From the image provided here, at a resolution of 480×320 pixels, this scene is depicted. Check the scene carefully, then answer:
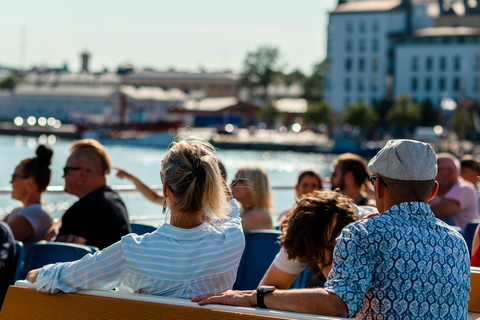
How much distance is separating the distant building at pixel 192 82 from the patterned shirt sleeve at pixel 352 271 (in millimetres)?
109368

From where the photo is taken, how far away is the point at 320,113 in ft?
239

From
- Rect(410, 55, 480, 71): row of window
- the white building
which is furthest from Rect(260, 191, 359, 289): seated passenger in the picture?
Rect(410, 55, 480, 71): row of window

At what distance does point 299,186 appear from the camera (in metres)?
5.19

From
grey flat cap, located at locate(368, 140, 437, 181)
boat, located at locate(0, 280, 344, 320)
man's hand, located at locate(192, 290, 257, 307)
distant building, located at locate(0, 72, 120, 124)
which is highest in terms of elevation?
distant building, located at locate(0, 72, 120, 124)

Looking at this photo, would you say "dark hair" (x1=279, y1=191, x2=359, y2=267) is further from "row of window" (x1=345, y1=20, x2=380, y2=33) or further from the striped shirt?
"row of window" (x1=345, y1=20, x2=380, y2=33)

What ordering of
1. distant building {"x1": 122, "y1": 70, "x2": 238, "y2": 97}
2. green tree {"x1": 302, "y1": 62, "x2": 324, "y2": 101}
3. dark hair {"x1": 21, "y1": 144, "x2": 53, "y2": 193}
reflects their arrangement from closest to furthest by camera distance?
dark hair {"x1": 21, "y1": 144, "x2": 53, "y2": 193}
green tree {"x1": 302, "y1": 62, "x2": 324, "y2": 101}
distant building {"x1": 122, "y1": 70, "x2": 238, "y2": 97}

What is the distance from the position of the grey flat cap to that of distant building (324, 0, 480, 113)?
69.2 meters

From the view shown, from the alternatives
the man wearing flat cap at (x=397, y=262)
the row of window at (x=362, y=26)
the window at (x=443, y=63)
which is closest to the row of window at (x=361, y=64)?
the row of window at (x=362, y=26)

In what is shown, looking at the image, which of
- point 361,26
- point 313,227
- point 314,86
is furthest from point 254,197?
point 314,86

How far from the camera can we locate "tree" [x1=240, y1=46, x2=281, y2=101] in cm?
9731

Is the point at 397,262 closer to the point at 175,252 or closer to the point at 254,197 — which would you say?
the point at 175,252

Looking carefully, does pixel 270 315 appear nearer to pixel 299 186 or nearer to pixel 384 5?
pixel 299 186

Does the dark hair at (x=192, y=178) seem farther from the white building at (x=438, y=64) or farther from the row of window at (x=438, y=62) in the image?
the row of window at (x=438, y=62)

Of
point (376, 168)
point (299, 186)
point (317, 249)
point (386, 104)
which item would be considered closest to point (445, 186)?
point (299, 186)
